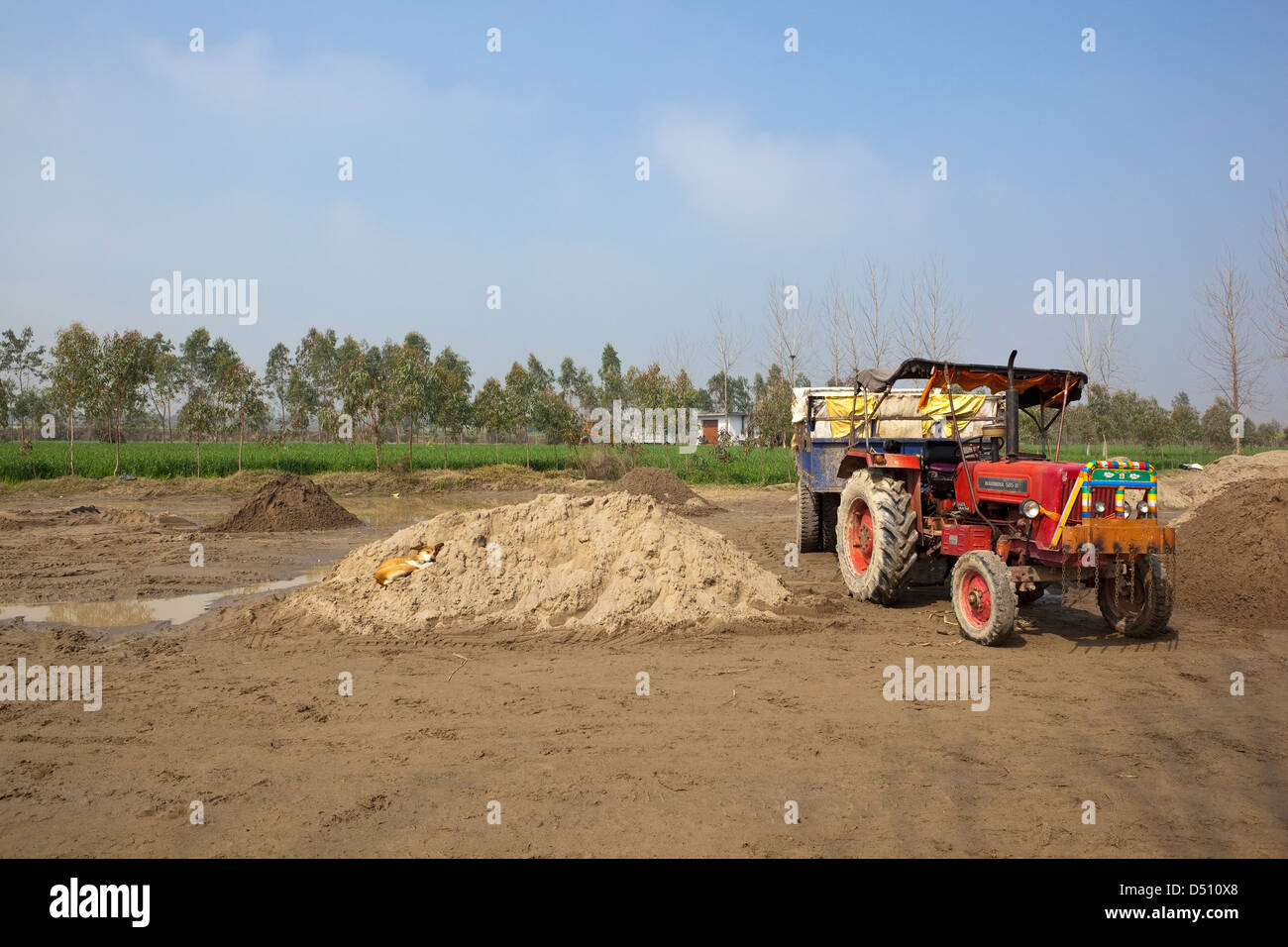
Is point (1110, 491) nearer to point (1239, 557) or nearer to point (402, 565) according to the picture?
point (1239, 557)

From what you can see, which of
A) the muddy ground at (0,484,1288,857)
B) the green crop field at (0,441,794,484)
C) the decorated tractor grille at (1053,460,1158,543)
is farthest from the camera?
the green crop field at (0,441,794,484)

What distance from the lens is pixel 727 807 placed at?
417 centimetres

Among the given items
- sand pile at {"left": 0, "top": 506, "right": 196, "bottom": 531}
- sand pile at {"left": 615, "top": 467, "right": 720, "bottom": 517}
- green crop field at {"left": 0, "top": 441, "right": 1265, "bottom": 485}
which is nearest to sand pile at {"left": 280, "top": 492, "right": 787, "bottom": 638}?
sand pile at {"left": 0, "top": 506, "right": 196, "bottom": 531}

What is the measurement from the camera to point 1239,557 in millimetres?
9352

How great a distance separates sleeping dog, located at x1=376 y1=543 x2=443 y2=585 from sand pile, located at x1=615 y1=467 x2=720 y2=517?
12.0 metres

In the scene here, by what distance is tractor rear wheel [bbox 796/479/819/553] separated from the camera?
12.9 metres

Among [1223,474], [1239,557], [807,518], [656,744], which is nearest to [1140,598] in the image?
[1239,557]

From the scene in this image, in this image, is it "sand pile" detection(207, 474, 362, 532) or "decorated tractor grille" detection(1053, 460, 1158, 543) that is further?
"sand pile" detection(207, 474, 362, 532)

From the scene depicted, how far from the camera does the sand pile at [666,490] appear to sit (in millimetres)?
21312

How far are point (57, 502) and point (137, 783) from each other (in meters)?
23.8

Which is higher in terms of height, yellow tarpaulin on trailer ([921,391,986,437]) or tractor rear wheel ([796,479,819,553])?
yellow tarpaulin on trailer ([921,391,986,437])

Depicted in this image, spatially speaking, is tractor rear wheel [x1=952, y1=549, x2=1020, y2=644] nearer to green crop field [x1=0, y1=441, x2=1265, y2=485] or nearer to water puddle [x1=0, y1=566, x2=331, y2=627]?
water puddle [x1=0, y1=566, x2=331, y2=627]

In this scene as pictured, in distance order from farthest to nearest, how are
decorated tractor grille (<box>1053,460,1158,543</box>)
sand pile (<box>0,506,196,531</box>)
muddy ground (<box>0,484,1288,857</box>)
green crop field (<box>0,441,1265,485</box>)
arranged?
green crop field (<box>0,441,1265,485</box>) < sand pile (<box>0,506,196,531</box>) < decorated tractor grille (<box>1053,460,1158,543</box>) < muddy ground (<box>0,484,1288,857</box>)
